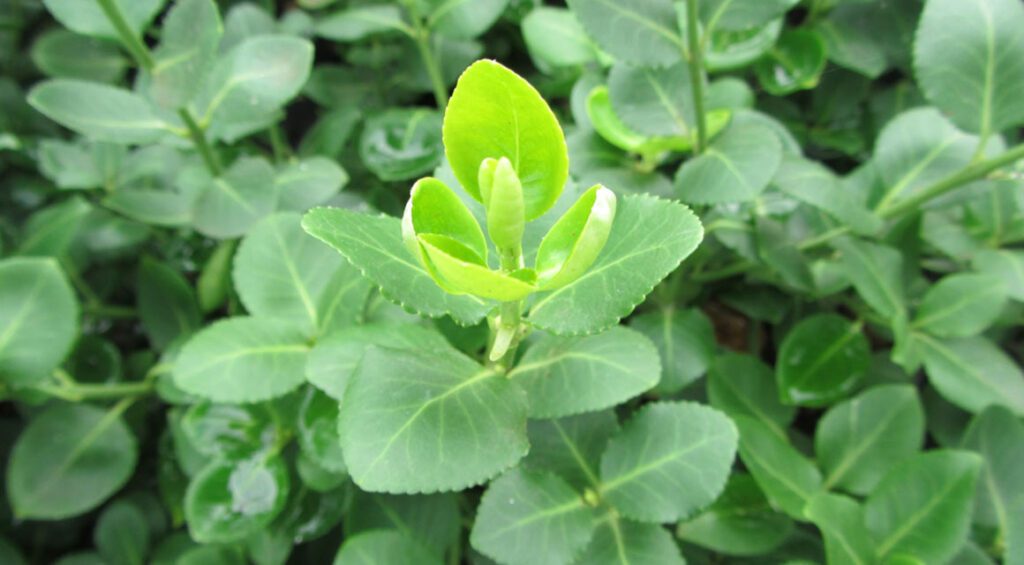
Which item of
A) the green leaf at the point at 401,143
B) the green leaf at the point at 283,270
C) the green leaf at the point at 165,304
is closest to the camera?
the green leaf at the point at 283,270

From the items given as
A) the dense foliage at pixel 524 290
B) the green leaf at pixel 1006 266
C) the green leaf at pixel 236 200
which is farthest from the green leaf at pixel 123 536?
→ the green leaf at pixel 1006 266

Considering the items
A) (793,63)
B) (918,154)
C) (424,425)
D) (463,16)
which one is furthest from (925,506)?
(463,16)

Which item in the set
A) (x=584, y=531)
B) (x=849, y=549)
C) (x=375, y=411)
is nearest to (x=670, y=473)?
(x=584, y=531)

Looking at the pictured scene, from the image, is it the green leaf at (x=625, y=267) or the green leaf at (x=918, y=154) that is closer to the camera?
the green leaf at (x=625, y=267)

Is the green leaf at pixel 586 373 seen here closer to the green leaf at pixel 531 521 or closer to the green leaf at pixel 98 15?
the green leaf at pixel 531 521

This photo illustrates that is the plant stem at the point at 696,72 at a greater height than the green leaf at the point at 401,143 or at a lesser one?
greater

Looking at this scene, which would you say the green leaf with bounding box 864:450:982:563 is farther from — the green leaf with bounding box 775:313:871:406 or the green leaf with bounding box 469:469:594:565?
the green leaf with bounding box 469:469:594:565
